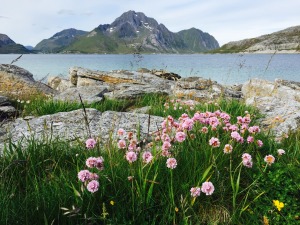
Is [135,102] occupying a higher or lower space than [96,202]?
lower

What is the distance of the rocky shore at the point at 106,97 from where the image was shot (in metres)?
6.62

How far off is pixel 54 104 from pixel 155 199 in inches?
261

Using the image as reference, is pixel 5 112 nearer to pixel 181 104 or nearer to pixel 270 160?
pixel 181 104

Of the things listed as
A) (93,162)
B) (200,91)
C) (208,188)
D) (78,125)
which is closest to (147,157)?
(93,162)

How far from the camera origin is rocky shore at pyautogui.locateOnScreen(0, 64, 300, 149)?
6625 millimetres

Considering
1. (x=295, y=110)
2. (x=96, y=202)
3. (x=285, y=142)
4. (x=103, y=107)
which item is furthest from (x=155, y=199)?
(x=103, y=107)

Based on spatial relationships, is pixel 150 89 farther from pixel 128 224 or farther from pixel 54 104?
pixel 128 224

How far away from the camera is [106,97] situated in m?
11.5

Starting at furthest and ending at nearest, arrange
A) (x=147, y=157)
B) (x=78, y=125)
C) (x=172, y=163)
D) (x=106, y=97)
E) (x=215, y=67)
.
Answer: (x=215, y=67)
(x=106, y=97)
(x=78, y=125)
(x=147, y=157)
(x=172, y=163)

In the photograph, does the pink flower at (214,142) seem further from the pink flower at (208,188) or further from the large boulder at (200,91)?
the large boulder at (200,91)

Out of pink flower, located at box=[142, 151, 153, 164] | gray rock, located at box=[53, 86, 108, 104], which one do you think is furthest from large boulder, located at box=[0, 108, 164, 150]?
gray rock, located at box=[53, 86, 108, 104]

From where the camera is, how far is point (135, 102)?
11352 millimetres

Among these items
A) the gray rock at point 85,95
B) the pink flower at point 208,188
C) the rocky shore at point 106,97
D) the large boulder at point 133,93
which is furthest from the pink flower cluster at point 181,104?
the pink flower at point 208,188

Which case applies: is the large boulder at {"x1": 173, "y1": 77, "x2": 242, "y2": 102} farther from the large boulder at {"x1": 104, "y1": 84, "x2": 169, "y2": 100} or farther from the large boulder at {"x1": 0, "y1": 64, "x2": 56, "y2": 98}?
the large boulder at {"x1": 0, "y1": 64, "x2": 56, "y2": 98}
